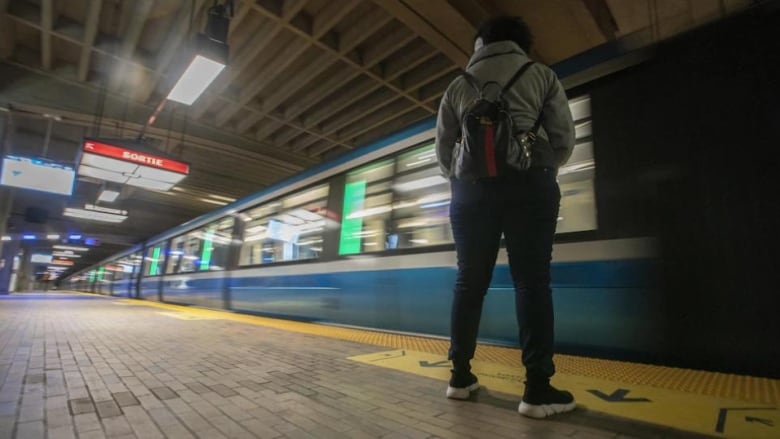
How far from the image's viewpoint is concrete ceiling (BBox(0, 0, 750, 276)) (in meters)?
5.02

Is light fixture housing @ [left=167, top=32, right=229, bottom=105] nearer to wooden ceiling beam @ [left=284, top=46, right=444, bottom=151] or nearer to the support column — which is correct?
wooden ceiling beam @ [left=284, top=46, right=444, bottom=151]

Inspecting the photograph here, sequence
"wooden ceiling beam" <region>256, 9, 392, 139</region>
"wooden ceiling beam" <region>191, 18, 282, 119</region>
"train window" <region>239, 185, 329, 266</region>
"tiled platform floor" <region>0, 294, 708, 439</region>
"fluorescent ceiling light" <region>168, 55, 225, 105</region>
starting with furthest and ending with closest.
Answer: "wooden ceiling beam" <region>191, 18, 282, 119</region> → "wooden ceiling beam" <region>256, 9, 392, 139</region> → "train window" <region>239, 185, 329, 266</region> → "fluorescent ceiling light" <region>168, 55, 225, 105</region> → "tiled platform floor" <region>0, 294, 708, 439</region>

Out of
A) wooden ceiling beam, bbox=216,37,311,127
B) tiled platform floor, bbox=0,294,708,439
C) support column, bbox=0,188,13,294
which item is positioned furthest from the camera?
support column, bbox=0,188,13,294

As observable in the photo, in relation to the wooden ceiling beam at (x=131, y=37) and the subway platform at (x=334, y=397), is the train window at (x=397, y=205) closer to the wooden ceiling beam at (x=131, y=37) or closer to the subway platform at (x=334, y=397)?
the subway platform at (x=334, y=397)

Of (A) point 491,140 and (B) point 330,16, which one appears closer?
(A) point 491,140

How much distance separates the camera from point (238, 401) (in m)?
1.54

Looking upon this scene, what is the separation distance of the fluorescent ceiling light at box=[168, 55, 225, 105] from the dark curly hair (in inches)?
157

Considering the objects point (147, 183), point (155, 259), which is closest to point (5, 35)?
point (147, 183)

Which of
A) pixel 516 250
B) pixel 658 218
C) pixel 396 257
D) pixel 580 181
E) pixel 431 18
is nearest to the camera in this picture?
pixel 516 250

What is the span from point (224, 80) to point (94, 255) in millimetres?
37712

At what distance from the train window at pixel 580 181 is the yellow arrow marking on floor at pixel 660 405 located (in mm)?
1107

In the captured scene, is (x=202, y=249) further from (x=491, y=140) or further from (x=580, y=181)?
(x=491, y=140)

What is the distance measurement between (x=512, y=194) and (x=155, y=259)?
43.6ft

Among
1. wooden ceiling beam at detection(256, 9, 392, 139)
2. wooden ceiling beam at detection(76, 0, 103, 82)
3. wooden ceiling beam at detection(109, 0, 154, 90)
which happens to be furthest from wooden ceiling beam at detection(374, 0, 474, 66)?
wooden ceiling beam at detection(76, 0, 103, 82)
